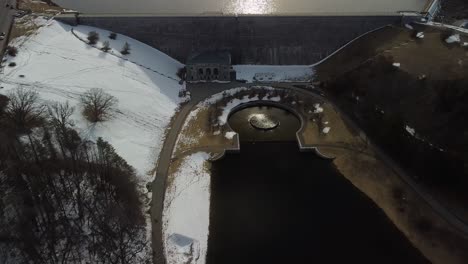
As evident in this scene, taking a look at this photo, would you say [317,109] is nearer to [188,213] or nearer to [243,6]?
[188,213]

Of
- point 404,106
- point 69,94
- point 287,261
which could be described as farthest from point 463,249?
point 69,94

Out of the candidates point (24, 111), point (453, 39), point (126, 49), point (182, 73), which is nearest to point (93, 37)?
point (126, 49)

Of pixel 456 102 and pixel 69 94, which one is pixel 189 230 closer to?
pixel 69 94

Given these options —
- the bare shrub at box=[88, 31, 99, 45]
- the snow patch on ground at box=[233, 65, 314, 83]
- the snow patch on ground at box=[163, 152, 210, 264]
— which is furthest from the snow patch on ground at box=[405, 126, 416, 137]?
the bare shrub at box=[88, 31, 99, 45]

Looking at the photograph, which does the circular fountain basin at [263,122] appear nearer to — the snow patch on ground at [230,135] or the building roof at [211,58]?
the snow patch on ground at [230,135]

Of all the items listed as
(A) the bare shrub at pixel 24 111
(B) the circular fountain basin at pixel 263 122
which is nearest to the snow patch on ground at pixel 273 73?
(B) the circular fountain basin at pixel 263 122

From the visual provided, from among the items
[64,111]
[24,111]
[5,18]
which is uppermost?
[5,18]

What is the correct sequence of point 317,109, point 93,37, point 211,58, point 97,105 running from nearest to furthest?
1. point 97,105
2. point 317,109
3. point 93,37
4. point 211,58
